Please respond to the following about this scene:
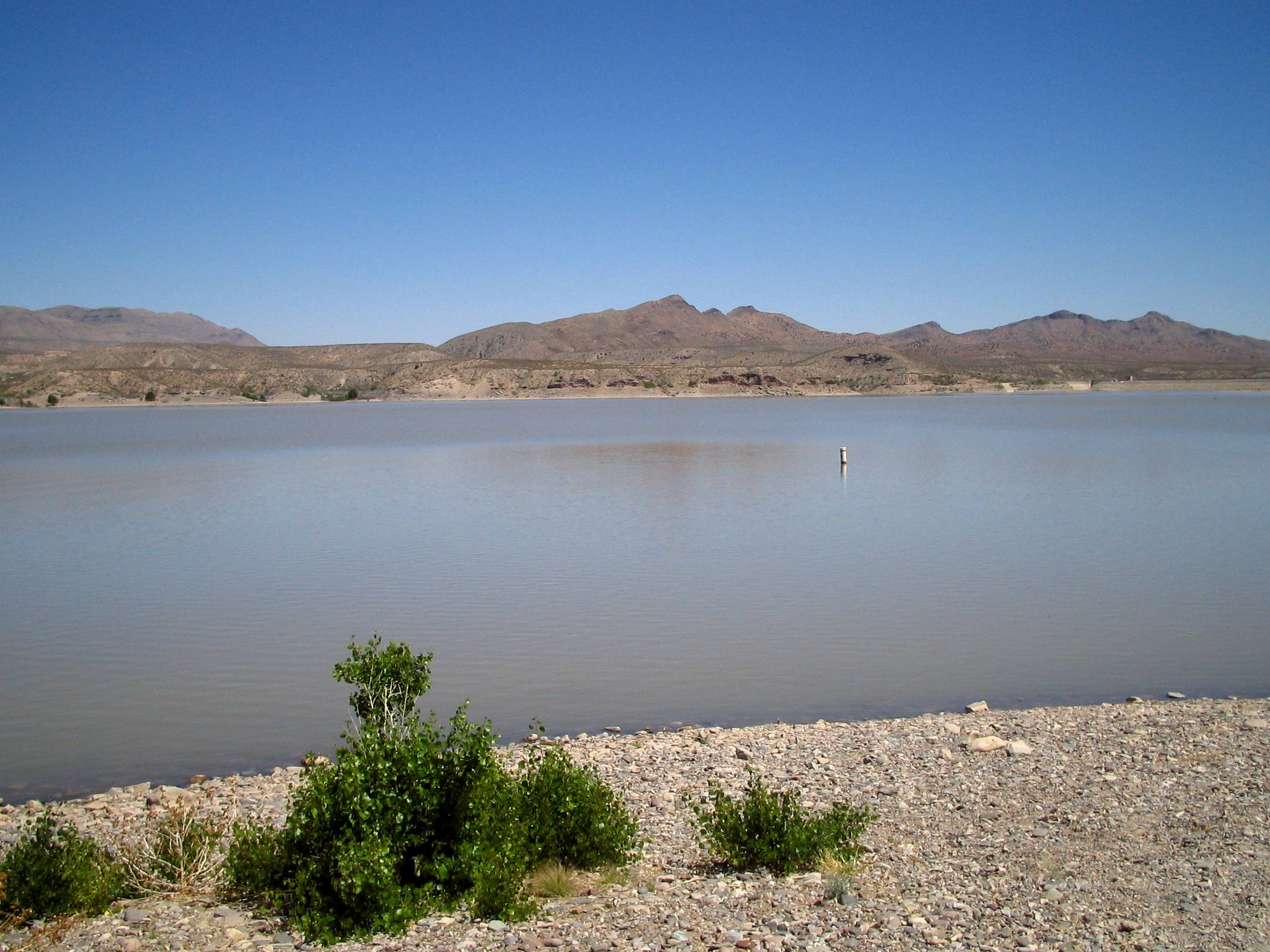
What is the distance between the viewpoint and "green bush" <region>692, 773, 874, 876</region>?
5.45 m

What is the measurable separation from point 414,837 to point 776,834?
1949mm

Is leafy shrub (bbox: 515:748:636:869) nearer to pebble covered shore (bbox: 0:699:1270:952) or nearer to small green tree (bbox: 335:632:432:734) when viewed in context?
pebble covered shore (bbox: 0:699:1270:952)

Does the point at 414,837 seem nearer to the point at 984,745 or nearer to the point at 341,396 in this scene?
the point at 984,745

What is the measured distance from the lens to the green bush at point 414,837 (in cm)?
480

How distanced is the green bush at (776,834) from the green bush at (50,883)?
3.15m

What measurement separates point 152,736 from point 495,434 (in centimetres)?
4969

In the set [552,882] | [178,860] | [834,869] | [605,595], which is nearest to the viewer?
[552,882]

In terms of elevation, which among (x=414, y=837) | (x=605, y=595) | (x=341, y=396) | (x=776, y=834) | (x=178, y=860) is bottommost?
(x=605, y=595)

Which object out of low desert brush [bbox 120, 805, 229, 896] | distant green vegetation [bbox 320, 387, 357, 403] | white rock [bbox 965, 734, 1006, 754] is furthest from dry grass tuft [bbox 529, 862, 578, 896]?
distant green vegetation [bbox 320, 387, 357, 403]

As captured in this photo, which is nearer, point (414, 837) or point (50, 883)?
point (50, 883)

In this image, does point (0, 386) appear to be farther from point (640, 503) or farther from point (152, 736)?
point (152, 736)

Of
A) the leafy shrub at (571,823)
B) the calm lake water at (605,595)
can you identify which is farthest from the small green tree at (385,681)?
the calm lake water at (605,595)

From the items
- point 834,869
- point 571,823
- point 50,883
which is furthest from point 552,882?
point 50,883

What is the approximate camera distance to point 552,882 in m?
5.23
